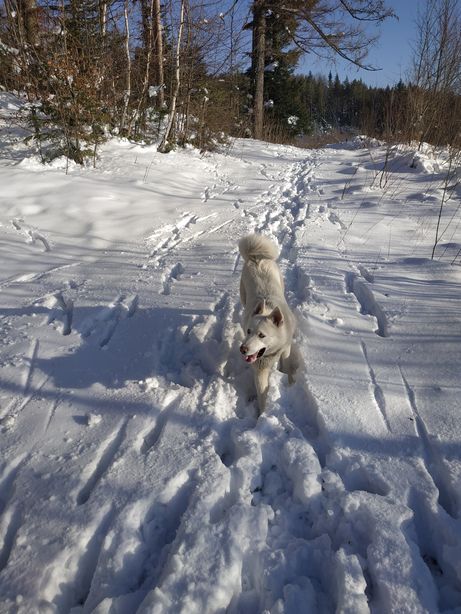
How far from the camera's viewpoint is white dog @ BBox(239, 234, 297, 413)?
9.03 feet

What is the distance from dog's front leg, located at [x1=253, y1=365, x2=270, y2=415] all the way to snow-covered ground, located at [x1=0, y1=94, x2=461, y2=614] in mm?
86

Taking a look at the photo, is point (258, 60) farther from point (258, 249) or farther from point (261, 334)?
point (261, 334)

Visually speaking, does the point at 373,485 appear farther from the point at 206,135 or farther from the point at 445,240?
the point at 206,135

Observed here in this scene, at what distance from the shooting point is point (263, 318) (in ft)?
9.32

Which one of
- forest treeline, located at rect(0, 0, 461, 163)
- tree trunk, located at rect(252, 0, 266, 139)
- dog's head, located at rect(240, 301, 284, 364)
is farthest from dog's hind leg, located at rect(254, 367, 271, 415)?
tree trunk, located at rect(252, 0, 266, 139)

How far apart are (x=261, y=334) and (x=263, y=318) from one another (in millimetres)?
142

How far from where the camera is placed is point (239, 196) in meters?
7.80

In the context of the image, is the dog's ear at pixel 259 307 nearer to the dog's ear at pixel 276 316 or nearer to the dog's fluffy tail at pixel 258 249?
the dog's ear at pixel 276 316

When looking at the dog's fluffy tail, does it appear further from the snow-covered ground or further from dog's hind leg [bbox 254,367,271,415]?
dog's hind leg [bbox 254,367,271,415]

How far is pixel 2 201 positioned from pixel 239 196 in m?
4.50

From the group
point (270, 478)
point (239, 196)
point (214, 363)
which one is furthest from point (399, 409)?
point (239, 196)

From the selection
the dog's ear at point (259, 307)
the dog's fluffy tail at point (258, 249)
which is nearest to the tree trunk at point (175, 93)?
the dog's fluffy tail at point (258, 249)

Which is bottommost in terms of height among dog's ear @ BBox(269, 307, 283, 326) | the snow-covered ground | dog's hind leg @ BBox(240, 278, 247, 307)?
the snow-covered ground

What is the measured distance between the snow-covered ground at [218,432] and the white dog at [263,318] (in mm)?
186
